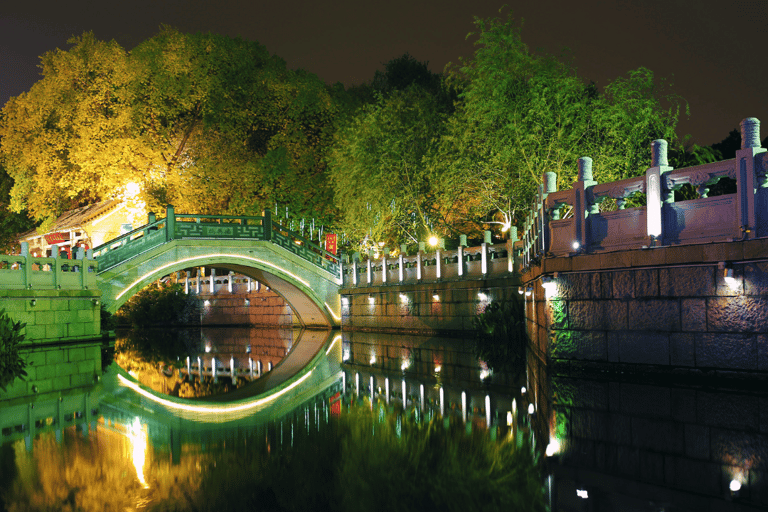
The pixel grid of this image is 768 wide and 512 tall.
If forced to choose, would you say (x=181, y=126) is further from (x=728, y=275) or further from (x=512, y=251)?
(x=728, y=275)

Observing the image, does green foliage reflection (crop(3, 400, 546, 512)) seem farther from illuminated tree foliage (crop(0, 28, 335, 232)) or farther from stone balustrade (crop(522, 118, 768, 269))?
illuminated tree foliage (crop(0, 28, 335, 232))

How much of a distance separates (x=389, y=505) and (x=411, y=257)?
53.6ft

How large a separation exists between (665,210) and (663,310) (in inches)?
50.2

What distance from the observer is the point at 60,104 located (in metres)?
26.4

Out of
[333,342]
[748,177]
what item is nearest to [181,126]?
[333,342]

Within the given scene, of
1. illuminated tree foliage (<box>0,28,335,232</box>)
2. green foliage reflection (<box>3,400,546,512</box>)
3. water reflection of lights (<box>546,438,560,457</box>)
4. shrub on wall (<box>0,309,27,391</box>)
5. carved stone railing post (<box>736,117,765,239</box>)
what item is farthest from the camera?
illuminated tree foliage (<box>0,28,335,232</box>)

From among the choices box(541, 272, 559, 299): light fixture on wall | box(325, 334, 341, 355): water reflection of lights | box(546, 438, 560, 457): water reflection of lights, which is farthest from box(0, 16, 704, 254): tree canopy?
box(546, 438, 560, 457): water reflection of lights

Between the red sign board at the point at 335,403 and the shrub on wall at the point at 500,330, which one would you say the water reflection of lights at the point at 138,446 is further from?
the shrub on wall at the point at 500,330

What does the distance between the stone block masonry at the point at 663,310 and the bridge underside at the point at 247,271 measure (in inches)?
536

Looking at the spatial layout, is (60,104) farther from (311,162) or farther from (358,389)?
(358,389)

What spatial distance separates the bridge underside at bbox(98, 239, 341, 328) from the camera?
20.5 meters

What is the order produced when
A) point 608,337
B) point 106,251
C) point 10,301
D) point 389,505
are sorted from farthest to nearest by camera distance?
1. point 106,251
2. point 10,301
3. point 608,337
4. point 389,505

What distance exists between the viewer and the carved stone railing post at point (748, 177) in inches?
334

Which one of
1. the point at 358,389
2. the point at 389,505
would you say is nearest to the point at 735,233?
the point at 358,389
